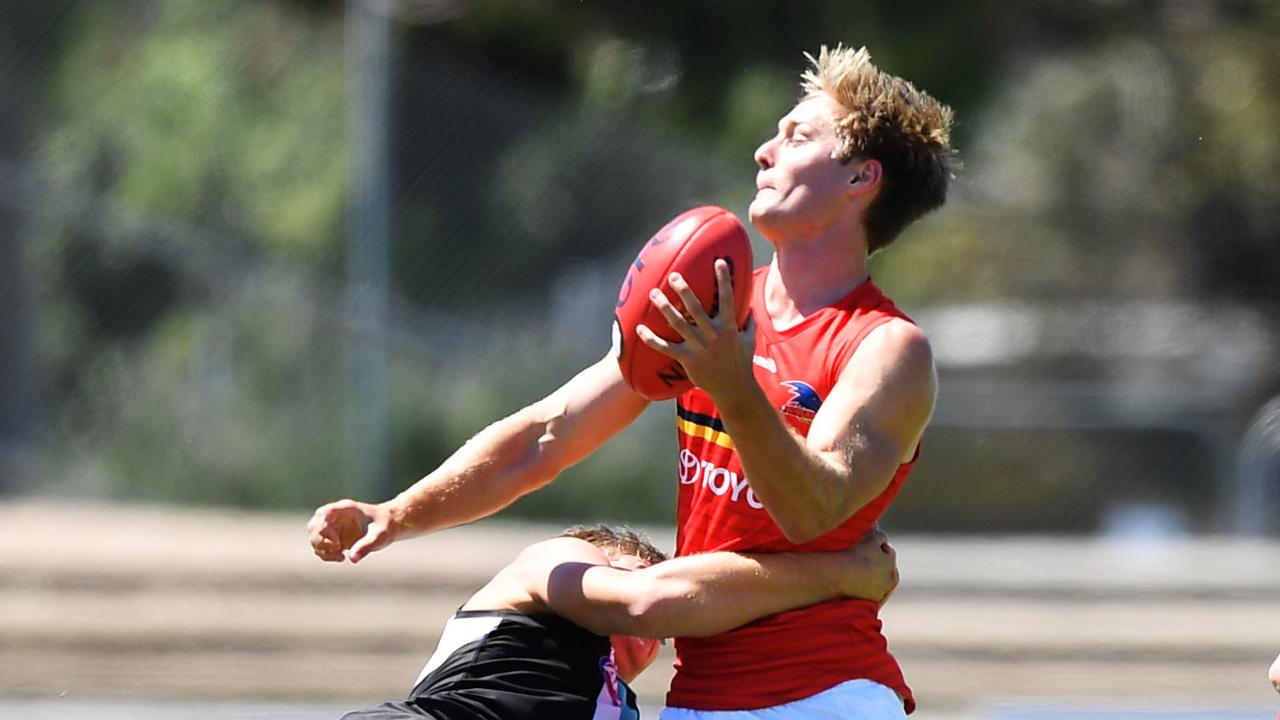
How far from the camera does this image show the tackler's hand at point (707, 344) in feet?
8.50

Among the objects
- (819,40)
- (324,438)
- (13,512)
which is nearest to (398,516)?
(324,438)

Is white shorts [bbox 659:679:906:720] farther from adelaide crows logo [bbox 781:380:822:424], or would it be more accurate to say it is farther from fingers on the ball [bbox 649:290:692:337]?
fingers on the ball [bbox 649:290:692:337]

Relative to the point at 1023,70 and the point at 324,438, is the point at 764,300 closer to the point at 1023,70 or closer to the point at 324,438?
the point at 324,438

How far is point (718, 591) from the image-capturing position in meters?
2.91

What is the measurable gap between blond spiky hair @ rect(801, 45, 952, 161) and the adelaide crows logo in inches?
17.0

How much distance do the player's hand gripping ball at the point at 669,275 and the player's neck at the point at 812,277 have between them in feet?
1.04

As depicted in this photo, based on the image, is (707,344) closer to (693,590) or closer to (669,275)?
(669,275)

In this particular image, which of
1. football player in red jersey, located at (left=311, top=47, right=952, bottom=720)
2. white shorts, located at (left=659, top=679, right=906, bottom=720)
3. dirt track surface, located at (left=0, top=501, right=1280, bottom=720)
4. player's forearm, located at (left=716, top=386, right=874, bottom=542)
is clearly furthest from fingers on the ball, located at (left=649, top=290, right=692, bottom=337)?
dirt track surface, located at (left=0, top=501, right=1280, bottom=720)

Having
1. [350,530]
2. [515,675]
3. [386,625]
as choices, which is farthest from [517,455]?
[386,625]

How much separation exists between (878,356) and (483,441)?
87 centimetres

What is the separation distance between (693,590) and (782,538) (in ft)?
0.59

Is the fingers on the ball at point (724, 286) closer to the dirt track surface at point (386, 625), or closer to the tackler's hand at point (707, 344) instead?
the tackler's hand at point (707, 344)

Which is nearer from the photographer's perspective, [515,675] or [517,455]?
[515,675]

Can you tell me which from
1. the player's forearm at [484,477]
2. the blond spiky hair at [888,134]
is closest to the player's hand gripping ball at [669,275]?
the blond spiky hair at [888,134]
